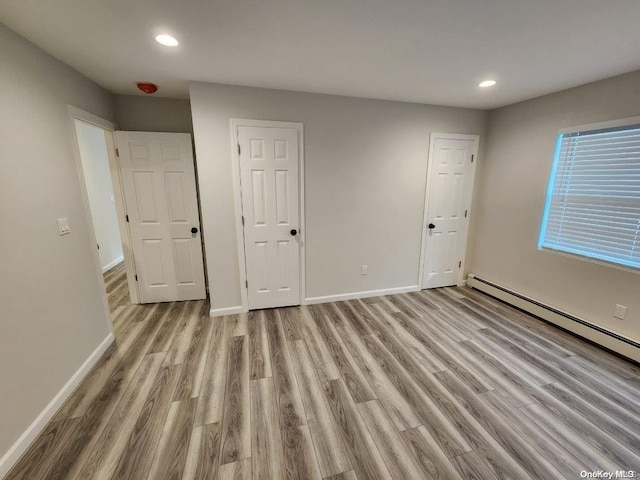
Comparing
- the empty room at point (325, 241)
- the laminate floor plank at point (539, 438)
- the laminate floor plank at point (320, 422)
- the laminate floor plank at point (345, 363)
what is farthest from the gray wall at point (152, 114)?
the laminate floor plank at point (539, 438)

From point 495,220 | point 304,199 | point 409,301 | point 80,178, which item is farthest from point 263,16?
point 495,220

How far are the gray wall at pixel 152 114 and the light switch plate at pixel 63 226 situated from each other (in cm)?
158

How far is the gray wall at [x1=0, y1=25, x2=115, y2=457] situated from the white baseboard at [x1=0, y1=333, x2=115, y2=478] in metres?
0.04

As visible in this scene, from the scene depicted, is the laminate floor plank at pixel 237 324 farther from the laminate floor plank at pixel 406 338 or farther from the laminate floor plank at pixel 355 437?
the laminate floor plank at pixel 406 338

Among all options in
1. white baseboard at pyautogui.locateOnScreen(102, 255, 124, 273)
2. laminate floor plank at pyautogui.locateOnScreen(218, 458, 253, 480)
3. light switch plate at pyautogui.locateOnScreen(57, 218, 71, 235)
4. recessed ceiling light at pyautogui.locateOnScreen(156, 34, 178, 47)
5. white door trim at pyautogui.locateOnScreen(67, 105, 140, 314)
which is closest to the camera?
laminate floor plank at pyautogui.locateOnScreen(218, 458, 253, 480)

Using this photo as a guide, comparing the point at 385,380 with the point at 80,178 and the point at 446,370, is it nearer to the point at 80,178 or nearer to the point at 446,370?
the point at 446,370

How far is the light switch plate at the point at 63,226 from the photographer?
6.07 feet

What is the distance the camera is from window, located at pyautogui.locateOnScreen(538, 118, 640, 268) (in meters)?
2.22

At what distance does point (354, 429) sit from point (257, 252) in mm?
1918

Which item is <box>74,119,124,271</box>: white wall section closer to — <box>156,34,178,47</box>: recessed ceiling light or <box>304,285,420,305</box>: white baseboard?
<box>156,34,178,47</box>: recessed ceiling light

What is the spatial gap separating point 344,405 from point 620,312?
2625 mm

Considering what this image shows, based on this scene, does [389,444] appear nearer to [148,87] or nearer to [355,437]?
[355,437]

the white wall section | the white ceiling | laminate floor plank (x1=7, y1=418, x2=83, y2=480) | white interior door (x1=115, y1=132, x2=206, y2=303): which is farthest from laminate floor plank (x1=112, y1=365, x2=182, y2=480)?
the white wall section

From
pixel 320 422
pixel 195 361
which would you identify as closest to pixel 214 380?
pixel 195 361
